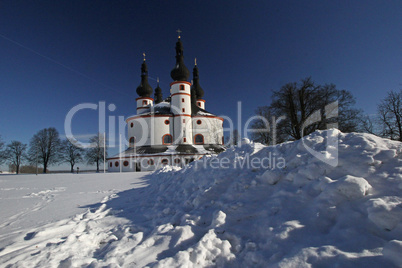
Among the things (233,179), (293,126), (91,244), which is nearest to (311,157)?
(233,179)

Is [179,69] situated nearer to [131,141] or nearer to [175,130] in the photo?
[175,130]

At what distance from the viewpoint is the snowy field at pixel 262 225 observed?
7.68 ft

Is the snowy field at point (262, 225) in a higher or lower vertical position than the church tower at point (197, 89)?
lower

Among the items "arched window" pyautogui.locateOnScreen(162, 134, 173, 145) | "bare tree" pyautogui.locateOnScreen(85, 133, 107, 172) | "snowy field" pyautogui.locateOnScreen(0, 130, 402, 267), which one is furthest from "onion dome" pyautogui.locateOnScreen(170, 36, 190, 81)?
"snowy field" pyautogui.locateOnScreen(0, 130, 402, 267)

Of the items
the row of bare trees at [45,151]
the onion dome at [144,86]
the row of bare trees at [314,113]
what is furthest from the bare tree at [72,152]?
the row of bare trees at [314,113]

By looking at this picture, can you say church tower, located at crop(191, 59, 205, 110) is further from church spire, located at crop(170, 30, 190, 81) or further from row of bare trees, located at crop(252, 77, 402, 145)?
row of bare trees, located at crop(252, 77, 402, 145)

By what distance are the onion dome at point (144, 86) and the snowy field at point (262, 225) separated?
35.1 metres

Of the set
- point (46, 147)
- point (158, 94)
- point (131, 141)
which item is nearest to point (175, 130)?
point (131, 141)

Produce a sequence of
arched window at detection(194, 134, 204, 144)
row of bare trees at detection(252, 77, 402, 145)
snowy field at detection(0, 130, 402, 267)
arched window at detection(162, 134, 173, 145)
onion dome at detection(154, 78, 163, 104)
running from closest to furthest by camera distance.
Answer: snowy field at detection(0, 130, 402, 267) → row of bare trees at detection(252, 77, 402, 145) → arched window at detection(162, 134, 173, 145) → arched window at detection(194, 134, 204, 144) → onion dome at detection(154, 78, 163, 104)

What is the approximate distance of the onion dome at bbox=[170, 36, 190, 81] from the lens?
3288 centimetres

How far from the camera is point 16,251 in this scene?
122 inches

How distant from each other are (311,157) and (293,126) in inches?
574

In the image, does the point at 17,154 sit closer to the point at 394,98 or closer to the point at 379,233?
the point at 379,233

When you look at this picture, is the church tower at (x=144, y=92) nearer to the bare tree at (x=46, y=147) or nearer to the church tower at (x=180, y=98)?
the church tower at (x=180, y=98)
